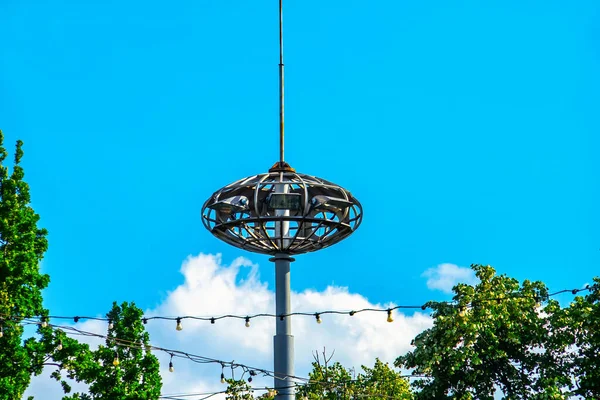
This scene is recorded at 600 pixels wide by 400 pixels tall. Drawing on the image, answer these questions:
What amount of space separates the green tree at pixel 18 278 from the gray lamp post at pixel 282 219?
323 inches

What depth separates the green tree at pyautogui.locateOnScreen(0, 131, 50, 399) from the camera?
900 inches

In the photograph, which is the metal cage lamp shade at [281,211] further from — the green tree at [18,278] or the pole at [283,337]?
the green tree at [18,278]

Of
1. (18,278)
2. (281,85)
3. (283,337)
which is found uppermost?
(281,85)

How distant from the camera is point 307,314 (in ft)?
48.4

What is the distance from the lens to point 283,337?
55.3 ft

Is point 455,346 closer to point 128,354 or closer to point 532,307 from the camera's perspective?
point 532,307

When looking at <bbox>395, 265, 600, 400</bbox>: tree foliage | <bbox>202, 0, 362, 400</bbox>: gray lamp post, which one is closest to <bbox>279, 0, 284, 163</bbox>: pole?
<bbox>202, 0, 362, 400</bbox>: gray lamp post

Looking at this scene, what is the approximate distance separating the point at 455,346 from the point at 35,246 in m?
11.5

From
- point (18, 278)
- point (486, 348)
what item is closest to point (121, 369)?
point (18, 278)

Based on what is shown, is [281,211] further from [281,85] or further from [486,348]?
[486,348]

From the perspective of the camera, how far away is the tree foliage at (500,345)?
75.7 feet

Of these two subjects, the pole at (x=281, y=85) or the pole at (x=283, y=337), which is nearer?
the pole at (x=283, y=337)

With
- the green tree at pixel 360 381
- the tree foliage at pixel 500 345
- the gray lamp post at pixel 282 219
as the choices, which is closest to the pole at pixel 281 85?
the gray lamp post at pixel 282 219

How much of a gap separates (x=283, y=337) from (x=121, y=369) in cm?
1299
